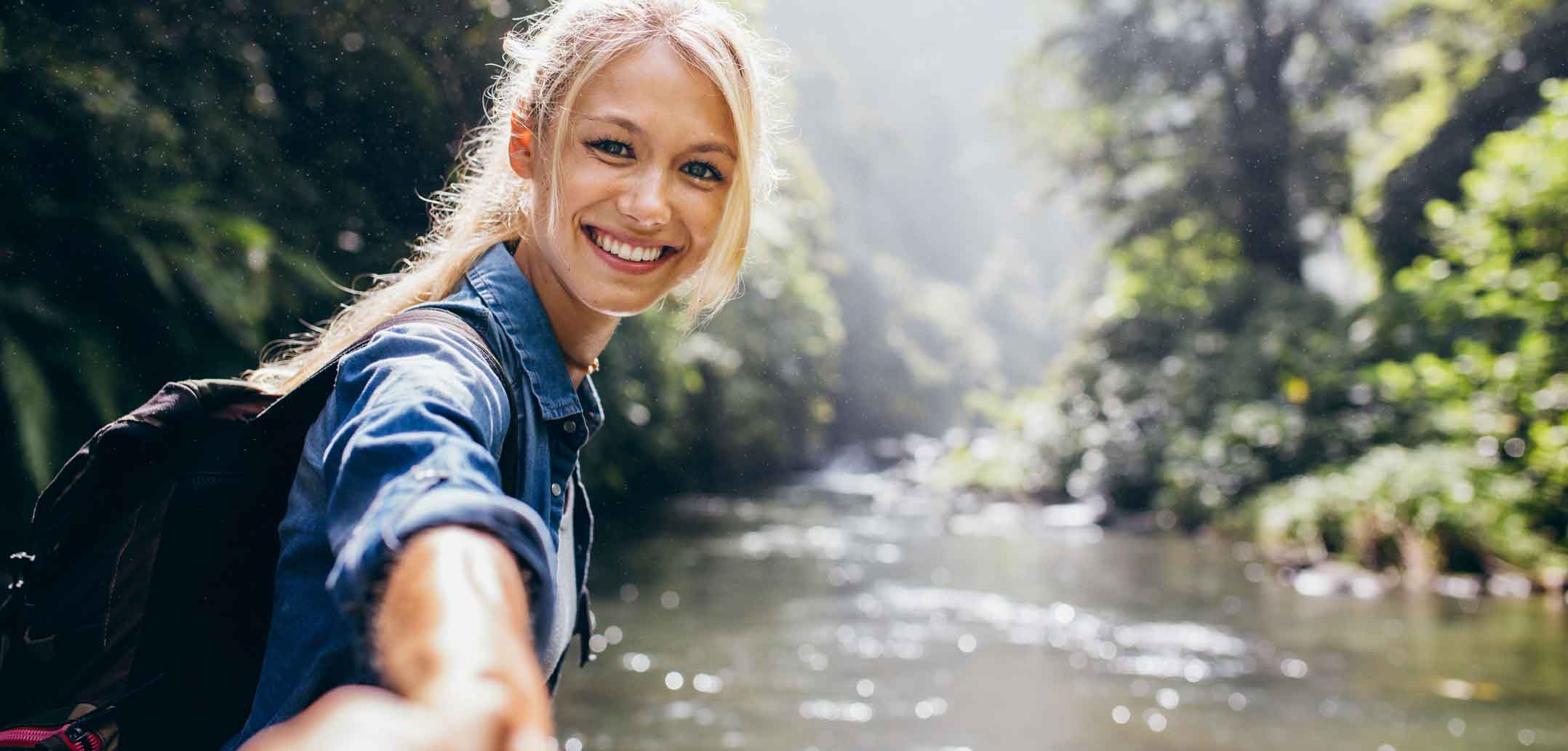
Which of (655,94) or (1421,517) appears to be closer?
(655,94)

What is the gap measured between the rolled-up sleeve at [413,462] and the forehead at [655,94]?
0.39m

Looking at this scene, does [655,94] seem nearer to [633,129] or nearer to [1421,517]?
[633,129]

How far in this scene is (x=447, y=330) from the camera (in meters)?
1.10

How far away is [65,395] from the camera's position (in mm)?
4281

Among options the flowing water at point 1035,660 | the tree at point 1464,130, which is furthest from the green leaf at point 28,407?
Answer: the tree at point 1464,130

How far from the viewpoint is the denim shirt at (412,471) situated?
80 cm

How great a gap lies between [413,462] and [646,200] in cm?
58

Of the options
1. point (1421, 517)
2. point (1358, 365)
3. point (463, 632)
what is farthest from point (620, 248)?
point (1358, 365)

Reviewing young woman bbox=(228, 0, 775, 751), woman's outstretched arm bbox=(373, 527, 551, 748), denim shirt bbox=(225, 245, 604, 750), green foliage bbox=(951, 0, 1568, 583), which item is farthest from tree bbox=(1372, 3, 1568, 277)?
woman's outstretched arm bbox=(373, 527, 551, 748)

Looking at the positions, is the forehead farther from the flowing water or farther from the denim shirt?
the flowing water

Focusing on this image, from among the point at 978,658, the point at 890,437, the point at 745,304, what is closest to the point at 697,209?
the point at 978,658

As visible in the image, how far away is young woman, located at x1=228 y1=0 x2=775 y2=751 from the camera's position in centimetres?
70

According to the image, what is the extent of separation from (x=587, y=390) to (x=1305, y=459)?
1356 cm

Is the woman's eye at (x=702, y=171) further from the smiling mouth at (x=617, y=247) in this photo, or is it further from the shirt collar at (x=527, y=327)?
the shirt collar at (x=527, y=327)
